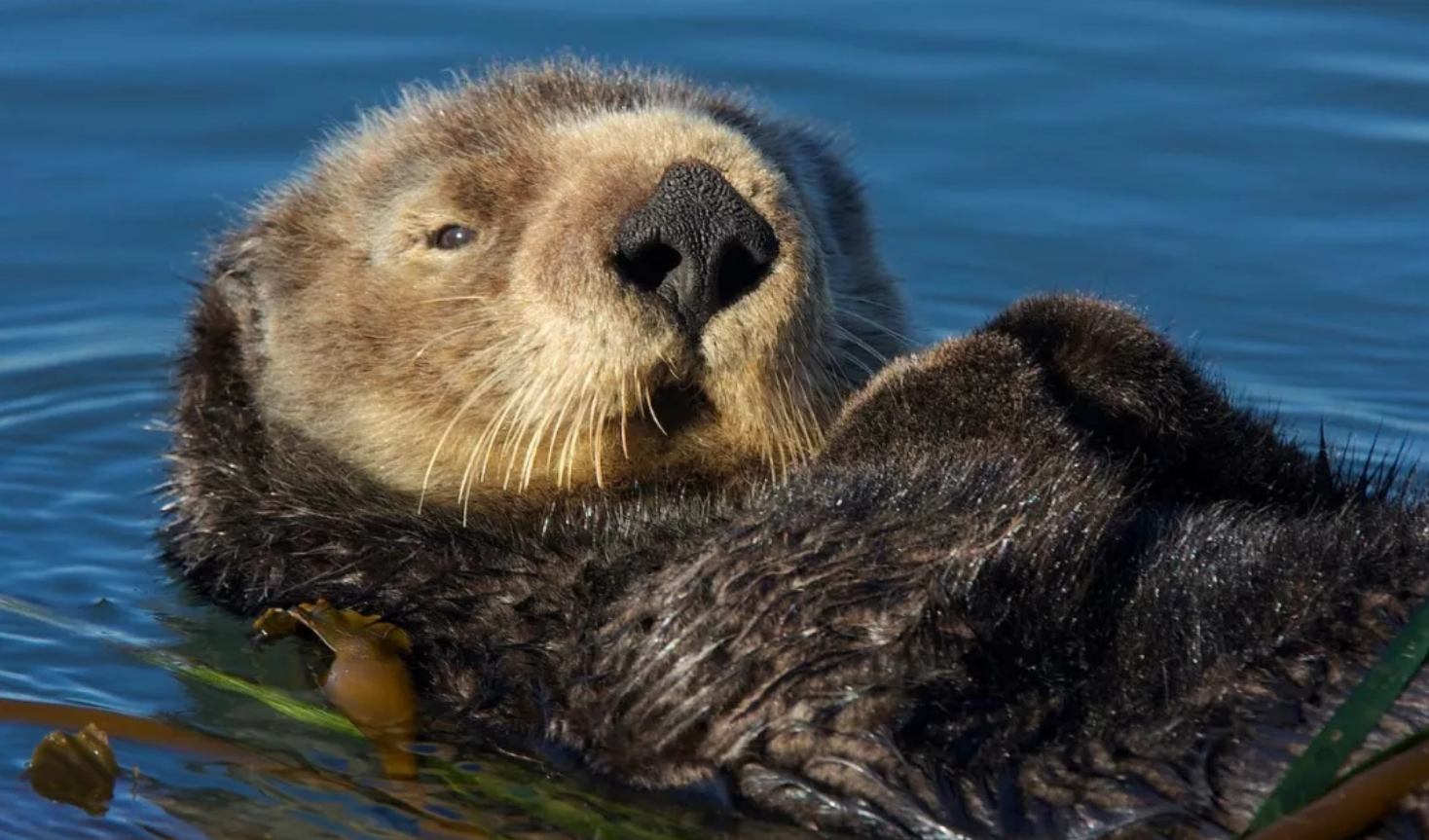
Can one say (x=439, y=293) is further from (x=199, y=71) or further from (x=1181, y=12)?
(x=1181, y=12)

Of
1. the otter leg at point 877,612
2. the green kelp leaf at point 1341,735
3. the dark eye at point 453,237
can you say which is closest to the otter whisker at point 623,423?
the otter leg at point 877,612

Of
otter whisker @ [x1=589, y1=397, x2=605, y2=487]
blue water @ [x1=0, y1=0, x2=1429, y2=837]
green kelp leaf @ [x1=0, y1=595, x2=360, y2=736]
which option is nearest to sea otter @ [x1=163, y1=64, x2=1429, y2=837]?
otter whisker @ [x1=589, y1=397, x2=605, y2=487]

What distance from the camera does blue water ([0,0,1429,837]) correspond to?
7527mm

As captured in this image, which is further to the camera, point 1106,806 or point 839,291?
point 839,291

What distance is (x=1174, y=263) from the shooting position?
27.5ft

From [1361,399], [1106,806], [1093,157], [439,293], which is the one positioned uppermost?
[1093,157]

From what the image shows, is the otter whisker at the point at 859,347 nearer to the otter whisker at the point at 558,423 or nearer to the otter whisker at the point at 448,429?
the otter whisker at the point at 558,423

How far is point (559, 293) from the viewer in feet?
15.4

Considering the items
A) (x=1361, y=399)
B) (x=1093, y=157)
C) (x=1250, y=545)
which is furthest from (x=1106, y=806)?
(x=1093, y=157)

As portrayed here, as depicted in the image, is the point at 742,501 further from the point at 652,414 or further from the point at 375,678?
the point at 375,678

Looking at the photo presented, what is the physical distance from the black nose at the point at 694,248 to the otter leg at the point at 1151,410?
597mm

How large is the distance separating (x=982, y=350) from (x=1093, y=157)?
4.57m

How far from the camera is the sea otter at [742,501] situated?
13.5 feet

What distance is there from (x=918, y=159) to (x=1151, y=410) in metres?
4.43
